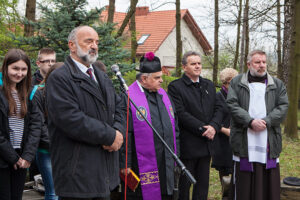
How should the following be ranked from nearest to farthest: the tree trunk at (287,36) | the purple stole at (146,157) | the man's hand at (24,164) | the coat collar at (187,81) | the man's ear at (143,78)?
the man's hand at (24,164), the purple stole at (146,157), the man's ear at (143,78), the coat collar at (187,81), the tree trunk at (287,36)

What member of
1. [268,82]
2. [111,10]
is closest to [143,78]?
[268,82]

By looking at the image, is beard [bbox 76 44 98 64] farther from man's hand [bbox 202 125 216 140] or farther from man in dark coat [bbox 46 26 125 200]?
man's hand [bbox 202 125 216 140]

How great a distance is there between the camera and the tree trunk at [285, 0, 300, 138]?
37.5 feet

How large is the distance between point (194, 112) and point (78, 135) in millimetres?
2305

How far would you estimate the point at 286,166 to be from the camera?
848 centimetres

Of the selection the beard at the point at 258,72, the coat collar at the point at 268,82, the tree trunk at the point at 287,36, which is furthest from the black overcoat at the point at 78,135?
the tree trunk at the point at 287,36

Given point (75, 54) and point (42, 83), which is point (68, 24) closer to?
point (42, 83)

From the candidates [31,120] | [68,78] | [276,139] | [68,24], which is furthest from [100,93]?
[68,24]

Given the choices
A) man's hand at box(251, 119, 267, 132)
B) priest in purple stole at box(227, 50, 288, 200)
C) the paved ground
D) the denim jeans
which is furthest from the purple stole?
the paved ground

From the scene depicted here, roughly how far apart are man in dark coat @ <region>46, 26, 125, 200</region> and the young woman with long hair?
89 centimetres

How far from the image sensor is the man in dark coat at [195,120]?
479 cm

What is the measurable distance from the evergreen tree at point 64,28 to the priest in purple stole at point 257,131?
276cm

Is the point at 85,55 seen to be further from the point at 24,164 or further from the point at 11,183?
the point at 11,183

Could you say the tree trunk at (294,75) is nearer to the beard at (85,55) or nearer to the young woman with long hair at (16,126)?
the young woman with long hair at (16,126)
